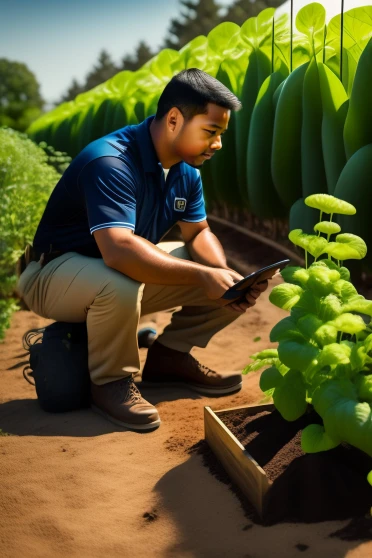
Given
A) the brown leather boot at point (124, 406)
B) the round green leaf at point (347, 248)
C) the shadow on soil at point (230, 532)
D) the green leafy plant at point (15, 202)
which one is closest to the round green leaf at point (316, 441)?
the shadow on soil at point (230, 532)

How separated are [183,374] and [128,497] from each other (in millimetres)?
990

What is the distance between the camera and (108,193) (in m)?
2.46

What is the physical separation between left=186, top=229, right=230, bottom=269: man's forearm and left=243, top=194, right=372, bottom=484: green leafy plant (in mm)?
936

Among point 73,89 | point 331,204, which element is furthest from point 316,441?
point 73,89

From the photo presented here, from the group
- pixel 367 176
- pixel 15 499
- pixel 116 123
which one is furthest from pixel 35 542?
pixel 116 123

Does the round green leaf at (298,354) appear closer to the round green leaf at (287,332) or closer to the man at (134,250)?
the round green leaf at (287,332)

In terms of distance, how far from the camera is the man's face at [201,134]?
2523 mm

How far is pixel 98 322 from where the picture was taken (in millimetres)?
2521

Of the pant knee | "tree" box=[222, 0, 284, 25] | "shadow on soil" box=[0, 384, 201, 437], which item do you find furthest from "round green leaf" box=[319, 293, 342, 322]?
"tree" box=[222, 0, 284, 25]

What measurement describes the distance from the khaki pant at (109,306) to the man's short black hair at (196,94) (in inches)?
26.3

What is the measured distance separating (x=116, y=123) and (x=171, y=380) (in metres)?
3.29

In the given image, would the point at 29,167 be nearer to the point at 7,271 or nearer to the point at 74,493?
the point at 7,271

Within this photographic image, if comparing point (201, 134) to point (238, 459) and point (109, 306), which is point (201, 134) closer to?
point (109, 306)

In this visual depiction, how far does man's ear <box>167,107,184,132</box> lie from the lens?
2.55m
